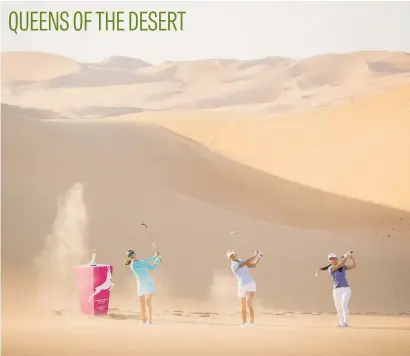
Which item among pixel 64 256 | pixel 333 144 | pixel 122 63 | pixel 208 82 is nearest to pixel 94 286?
pixel 64 256

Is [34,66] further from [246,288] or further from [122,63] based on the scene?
[246,288]

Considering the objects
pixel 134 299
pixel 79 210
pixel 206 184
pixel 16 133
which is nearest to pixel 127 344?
pixel 134 299

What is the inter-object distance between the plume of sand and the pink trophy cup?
56 cm

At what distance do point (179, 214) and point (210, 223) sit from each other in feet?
2.55

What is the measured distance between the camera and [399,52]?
7525cm

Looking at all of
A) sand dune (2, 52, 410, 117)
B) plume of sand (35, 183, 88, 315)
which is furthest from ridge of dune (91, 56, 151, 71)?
plume of sand (35, 183, 88, 315)

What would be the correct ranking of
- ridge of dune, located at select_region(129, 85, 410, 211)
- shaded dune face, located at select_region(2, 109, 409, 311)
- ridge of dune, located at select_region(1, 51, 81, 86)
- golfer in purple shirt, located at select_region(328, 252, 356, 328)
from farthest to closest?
ridge of dune, located at select_region(1, 51, 81, 86)
ridge of dune, located at select_region(129, 85, 410, 211)
shaded dune face, located at select_region(2, 109, 409, 311)
golfer in purple shirt, located at select_region(328, 252, 356, 328)

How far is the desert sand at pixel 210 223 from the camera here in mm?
16391

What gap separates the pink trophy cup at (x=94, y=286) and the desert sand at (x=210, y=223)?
0.43 metres

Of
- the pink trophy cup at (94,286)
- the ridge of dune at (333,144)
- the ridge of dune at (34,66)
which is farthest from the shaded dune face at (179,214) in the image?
the ridge of dune at (34,66)

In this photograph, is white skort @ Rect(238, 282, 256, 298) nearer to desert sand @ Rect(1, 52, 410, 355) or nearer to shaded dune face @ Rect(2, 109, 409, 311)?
desert sand @ Rect(1, 52, 410, 355)

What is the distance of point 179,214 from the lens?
25062 millimetres

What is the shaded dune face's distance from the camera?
22.5 metres

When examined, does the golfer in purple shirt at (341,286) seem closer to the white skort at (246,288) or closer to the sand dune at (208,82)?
the white skort at (246,288)
